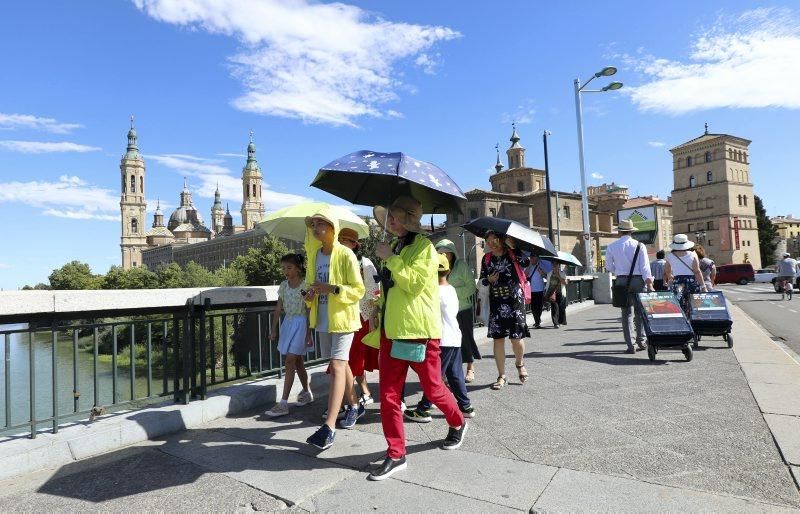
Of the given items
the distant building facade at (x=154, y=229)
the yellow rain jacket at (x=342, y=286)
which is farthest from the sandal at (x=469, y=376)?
the distant building facade at (x=154, y=229)

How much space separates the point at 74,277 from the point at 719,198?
123850 mm

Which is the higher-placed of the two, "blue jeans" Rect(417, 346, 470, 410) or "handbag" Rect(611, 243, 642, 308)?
"handbag" Rect(611, 243, 642, 308)

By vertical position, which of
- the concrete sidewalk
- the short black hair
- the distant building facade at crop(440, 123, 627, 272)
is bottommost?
the concrete sidewalk

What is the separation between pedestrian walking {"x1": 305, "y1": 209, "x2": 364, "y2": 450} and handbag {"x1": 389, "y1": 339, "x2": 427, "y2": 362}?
79cm

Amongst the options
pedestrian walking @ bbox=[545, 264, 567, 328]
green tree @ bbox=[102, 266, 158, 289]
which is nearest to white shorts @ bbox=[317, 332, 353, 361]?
pedestrian walking @ bbox=[545, 264, 567, 328]

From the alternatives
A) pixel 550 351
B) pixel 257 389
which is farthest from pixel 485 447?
pixel 550 351

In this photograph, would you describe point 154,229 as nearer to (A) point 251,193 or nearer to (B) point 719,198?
(A) point 251,193

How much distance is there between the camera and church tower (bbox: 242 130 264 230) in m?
172

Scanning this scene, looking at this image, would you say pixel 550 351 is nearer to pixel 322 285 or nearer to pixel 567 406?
pixel 567 406

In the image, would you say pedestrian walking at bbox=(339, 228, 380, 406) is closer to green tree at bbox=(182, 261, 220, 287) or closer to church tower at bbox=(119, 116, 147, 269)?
green tree at bbox=(182, 261, 220, 287)

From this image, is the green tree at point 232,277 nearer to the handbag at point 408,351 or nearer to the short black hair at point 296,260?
the short black hair at point 296,260

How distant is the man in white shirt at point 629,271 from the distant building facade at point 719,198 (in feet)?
299

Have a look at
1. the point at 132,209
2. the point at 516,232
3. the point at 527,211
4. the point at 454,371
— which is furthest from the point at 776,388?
the point at 132,209

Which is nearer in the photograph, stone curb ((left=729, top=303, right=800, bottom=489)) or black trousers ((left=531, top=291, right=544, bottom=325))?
stone curb ((left=729, top=303, right=800, bottom=489))
